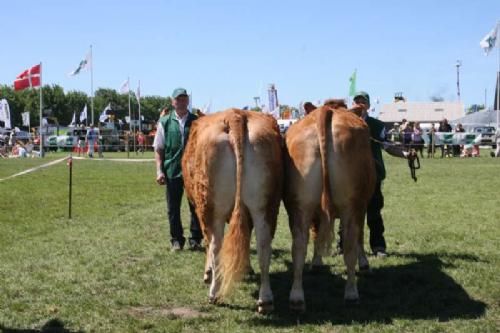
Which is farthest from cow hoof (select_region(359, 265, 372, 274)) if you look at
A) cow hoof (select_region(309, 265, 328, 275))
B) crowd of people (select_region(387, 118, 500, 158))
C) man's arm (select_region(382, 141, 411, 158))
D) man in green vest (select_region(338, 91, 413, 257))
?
crowd of people (select_region(387, 118, 500, 158))

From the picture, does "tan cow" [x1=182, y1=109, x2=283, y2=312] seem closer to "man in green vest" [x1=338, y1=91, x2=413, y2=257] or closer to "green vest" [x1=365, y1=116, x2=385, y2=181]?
"man in green vest" [x1=338, y1=91, x2=413, y2=257]

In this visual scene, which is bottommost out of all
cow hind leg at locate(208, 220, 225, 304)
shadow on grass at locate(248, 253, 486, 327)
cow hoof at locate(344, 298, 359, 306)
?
shadow on grass at locate(248, 253, 486, 327)

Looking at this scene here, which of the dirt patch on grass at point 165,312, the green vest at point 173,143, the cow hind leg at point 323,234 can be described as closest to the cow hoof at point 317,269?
the cow hind leg at point 323,234

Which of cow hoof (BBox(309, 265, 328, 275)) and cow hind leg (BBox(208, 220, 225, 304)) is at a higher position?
cow hind leg (BBox(208, 220, 225, 304))

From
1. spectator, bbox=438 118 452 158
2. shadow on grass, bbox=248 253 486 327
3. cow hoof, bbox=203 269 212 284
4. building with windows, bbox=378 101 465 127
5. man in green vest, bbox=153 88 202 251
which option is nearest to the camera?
Result: shadow on grass, bbox=248 253 486 327

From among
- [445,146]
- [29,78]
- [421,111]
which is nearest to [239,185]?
[445,146]

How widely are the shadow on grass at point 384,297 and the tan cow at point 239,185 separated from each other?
497mm

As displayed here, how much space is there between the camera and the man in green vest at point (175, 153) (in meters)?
8.70

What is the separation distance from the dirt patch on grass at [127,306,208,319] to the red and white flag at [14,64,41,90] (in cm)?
3536

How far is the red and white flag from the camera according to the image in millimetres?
38906

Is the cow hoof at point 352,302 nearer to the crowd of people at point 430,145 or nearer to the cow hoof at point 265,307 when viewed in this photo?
the cow hoof at point 265,307

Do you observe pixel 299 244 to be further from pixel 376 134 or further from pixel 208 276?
pixel 376 134

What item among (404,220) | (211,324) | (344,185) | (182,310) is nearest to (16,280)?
(182,310)

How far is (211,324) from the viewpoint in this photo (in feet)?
18.4
